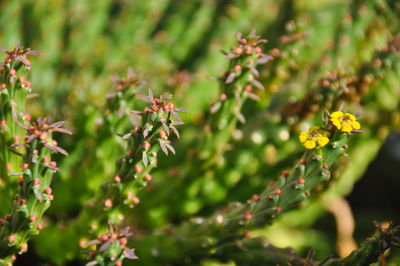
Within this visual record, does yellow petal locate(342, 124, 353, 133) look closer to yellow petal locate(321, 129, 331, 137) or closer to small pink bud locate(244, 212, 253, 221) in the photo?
yellow petal locate(321, 129, 331, 137)

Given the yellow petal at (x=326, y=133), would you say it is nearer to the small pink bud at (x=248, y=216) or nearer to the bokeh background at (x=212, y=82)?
the small pink bud at (x=248, y=216)

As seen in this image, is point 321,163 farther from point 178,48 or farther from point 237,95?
point 178,48

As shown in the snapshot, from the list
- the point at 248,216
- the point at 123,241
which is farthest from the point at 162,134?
the point at 248,216

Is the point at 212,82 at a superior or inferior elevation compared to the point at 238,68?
superior

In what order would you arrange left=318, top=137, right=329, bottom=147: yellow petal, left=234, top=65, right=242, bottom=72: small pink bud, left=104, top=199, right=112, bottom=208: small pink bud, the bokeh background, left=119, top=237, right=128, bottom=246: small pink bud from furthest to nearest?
the bokeh background → left=234, top=65, right=242, bottom=72: small pink bud → left=104, top=199, right=112, bottom=208: small pink bud → left=318, top=137, right=329, bottom=147: yellow petal → left=119, top=237, right=128, bottom=246: small pink bud

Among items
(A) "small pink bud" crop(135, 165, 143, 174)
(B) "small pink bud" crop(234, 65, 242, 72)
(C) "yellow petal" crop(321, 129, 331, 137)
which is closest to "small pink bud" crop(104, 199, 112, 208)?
(A) "small pink bud" crop(135, 165, 143, 174)

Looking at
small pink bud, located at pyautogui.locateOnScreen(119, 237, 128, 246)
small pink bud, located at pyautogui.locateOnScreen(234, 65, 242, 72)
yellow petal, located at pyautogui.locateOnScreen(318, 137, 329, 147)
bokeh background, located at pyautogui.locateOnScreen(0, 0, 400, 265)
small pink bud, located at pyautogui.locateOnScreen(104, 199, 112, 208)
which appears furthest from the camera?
bokeh background, located at pyautogui.locateOnScreen(0, 0, 400, 265)

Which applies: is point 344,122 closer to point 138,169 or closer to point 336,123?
point 336,123
